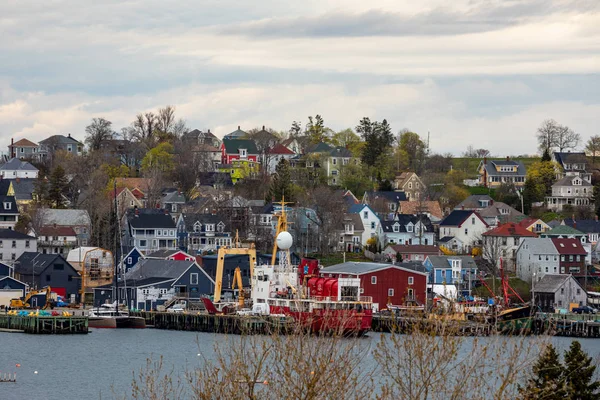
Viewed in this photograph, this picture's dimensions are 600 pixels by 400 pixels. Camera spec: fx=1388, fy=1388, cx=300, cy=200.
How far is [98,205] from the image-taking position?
12156cm

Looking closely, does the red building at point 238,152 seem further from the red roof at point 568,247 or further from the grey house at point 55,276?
the grey house at point 55,276

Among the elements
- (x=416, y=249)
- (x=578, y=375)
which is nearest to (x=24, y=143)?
(x=416, y=249)

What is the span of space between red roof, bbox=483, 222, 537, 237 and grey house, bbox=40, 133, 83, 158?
74164mm

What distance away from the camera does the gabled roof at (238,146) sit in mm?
162125

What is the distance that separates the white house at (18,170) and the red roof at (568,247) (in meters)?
68.3

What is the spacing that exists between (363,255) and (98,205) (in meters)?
24.8

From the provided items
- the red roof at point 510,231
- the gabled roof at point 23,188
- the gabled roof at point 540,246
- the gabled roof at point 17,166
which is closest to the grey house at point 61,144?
the gabled roof at point 17,166

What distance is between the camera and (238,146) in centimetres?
16262

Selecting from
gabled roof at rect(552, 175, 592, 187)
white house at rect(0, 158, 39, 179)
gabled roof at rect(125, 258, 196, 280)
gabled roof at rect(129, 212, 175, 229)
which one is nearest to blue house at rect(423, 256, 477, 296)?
gabled roof at rect(125, 258, 196, 280)

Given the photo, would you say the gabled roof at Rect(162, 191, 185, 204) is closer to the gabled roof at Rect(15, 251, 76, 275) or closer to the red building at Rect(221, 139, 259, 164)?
the red building at Rect(221, 139, 259, 164)

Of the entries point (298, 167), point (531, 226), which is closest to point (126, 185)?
point (298, 167)

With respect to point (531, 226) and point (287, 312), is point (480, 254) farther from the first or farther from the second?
point (287, 312)

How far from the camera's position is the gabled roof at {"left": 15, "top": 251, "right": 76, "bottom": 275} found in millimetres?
95938

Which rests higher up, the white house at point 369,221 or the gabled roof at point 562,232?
the white house at point 369,221
